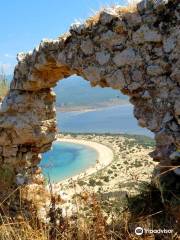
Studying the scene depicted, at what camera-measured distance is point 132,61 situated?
6.61 metres

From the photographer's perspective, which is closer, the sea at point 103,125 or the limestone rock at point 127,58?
the limestone rock at point 127,58

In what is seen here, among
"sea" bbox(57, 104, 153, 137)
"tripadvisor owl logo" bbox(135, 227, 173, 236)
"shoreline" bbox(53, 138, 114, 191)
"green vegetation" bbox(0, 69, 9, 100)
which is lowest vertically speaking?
"sea" bbox(57, 104, 153, 137)

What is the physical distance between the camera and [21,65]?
9.37 m

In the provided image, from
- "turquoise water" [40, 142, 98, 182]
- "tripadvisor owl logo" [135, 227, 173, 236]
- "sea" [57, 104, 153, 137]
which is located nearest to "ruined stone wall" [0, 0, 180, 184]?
"tripadvisor owl logo" [135, 227, 173, 236]

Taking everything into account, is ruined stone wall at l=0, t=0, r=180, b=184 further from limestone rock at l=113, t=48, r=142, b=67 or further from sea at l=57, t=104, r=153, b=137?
sea at l=57, t=104, r=153, b=137

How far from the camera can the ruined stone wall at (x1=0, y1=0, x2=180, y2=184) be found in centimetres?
599

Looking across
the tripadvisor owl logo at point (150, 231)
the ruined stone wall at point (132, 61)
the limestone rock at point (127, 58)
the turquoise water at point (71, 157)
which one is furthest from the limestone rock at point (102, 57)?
the turquoise water at point (71, 157)

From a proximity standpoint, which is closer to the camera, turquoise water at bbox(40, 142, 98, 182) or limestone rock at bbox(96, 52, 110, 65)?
limestone rock at bbox(96, 52, 110, 65)

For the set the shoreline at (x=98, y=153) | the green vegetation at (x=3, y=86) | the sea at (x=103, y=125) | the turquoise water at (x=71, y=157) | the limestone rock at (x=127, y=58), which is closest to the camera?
the limestone rock at (x=127, y=58)

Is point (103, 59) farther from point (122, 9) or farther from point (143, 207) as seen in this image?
point (143, 207)

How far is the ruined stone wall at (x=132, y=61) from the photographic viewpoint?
5988 millimetres

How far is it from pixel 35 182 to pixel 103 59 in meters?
4.31

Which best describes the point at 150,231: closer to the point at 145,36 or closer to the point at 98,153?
the point at 145,36

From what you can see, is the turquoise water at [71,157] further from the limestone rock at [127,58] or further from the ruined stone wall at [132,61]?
the limestone rock at [127,58]
